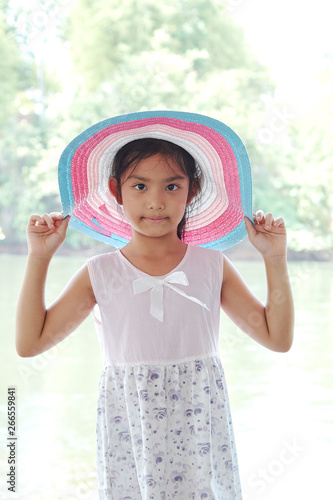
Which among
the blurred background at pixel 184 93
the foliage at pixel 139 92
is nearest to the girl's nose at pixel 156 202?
the blurred background at pixel 184 93

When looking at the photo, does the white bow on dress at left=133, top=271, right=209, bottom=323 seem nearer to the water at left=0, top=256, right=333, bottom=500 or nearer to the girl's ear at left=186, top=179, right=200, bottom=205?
the girl's ear at left=186, top=179, right=200, bottom=205

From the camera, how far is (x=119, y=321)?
825mm

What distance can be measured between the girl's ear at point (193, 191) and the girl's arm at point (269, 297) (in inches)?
3.5

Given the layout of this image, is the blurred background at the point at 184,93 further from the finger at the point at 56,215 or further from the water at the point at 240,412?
the finger at the point at 56,215

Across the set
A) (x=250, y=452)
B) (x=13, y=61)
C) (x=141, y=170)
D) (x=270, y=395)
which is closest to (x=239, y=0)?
(x=13, y=61)

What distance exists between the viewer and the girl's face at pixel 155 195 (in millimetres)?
817

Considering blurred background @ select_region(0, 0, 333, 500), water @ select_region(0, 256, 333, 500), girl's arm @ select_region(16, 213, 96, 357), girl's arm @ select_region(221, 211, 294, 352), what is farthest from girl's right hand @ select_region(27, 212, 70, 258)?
blurred background @ select_region(0, 0, 333, 500)

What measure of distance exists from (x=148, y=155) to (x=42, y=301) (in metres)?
0.23

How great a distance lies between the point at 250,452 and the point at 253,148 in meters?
3.36

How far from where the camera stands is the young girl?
797 millimetres

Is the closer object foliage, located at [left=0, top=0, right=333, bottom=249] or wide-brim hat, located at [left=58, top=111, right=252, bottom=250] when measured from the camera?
wide-brim hat, located at [left=58, top=111, right=252, bottom=250]

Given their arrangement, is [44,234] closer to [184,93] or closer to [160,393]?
[160,393]

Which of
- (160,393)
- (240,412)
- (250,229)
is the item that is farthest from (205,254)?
(240,412)

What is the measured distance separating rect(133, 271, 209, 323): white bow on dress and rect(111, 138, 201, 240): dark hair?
5.2 inches
